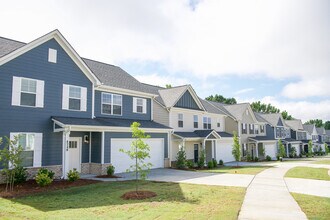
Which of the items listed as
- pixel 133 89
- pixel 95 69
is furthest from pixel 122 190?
pixel 95 69

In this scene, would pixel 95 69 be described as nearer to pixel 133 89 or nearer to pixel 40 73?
pixel 133 89

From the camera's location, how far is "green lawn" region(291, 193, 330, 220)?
8242 millimetres

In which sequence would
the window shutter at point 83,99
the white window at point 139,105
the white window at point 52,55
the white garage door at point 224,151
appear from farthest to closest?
the white garage door at point 224,151 < the white window at point 139,105 < the window shutter at point 83,99 < the white window at point 52,55

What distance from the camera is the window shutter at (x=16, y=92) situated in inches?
585

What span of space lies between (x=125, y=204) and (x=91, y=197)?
2047mm

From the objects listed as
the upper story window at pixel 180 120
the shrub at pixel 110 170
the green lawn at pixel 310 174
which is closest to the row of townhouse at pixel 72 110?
the upper story window at pixel 180 120

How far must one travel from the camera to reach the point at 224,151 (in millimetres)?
32906

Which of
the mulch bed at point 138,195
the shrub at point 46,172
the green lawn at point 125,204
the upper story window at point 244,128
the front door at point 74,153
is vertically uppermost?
the upper story window at point 244,128

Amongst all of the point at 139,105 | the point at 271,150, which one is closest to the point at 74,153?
the point at 139,105

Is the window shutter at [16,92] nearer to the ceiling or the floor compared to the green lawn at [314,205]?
nearer to the ceiling

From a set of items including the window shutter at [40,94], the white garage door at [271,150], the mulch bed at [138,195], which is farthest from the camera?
the white garage door at [271,150]

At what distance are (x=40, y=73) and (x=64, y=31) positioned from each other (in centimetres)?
348

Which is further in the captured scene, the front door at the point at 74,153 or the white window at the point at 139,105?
the white window at the point at 139,105

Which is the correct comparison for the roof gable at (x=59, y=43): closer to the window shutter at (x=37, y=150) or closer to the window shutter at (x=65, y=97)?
the window shutter at (x=65, y=97)
